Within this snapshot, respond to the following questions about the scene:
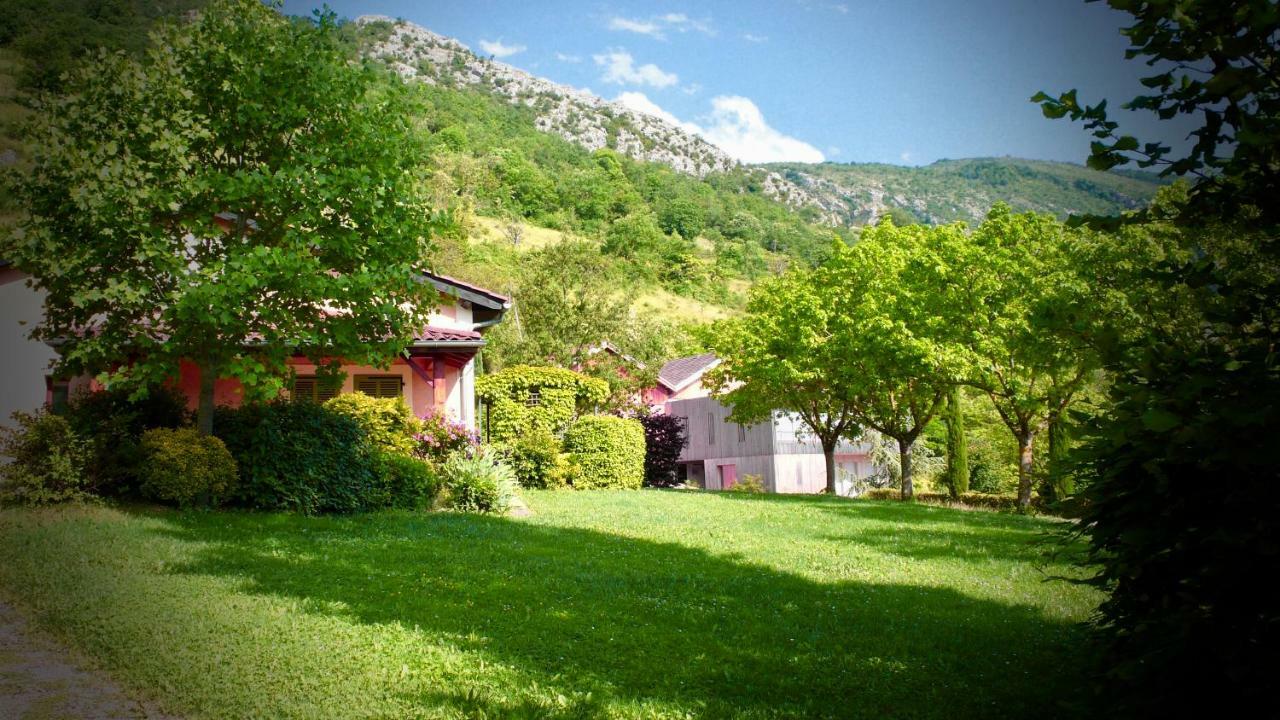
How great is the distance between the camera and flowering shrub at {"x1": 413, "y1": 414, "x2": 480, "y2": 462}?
17578mm

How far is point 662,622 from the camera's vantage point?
782 centimetres

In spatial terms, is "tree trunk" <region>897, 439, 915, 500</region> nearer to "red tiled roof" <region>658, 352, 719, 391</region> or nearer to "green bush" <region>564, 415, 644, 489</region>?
"green bush" <region>564, 415, 644, 489</region>

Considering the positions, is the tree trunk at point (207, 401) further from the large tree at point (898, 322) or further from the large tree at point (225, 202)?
the large tree at point (898, 322)

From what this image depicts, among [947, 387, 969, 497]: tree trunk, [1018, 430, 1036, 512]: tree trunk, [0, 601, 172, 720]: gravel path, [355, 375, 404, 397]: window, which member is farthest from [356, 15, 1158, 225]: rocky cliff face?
[0, 601, 172, 720]: gravel path

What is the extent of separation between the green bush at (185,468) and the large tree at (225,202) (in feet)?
2.62

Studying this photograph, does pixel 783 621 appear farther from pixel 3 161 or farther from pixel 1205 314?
pixel 3 161

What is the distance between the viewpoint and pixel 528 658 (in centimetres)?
658

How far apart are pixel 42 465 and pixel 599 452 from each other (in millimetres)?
13527

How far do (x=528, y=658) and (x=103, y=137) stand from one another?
12.0m

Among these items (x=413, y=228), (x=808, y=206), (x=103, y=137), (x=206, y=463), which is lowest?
(x=206, y=463)

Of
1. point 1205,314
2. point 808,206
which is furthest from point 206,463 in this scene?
point 808,206

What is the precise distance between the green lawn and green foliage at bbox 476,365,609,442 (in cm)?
887

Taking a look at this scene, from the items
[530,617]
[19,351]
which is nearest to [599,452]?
[530,617]

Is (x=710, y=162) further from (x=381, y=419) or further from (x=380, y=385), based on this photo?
(x=381, y=419)
